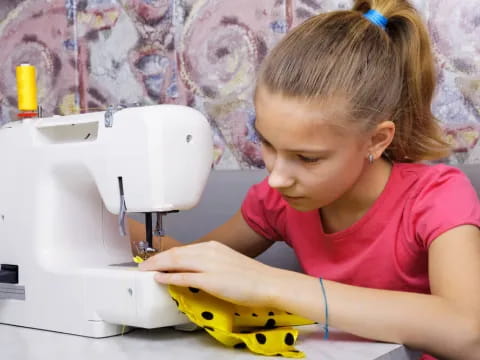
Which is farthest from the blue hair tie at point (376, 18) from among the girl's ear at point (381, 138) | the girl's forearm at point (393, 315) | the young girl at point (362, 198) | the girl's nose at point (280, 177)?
the girl's forearm at point (393, 315)

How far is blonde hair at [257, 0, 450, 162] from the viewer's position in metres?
1.07

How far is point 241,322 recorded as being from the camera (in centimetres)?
98

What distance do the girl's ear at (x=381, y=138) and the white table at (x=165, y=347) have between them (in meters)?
0.30

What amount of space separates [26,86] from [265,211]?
510 mm

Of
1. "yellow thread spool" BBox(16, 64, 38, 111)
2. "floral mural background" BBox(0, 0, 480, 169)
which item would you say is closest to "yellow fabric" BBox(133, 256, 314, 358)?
"yellow thread spool" BBox(16, 64, 38, 111)

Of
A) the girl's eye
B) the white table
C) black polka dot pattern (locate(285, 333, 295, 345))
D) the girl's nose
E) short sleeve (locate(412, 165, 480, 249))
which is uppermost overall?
the girl's eye

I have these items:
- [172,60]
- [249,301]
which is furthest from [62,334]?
[172,60]

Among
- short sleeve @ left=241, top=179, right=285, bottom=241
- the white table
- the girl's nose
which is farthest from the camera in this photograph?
short sleeve @ left=241, top=179, right=285, bottom=241

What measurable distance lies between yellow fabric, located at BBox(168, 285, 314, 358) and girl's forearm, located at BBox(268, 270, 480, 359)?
5cm

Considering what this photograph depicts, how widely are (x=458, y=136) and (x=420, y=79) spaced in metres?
0.41

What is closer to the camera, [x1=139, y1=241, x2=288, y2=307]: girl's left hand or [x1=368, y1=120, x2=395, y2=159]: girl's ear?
[x1=139, y1=241, x2=288, y2=307]: girl's left hand

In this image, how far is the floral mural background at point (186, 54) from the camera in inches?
60.3

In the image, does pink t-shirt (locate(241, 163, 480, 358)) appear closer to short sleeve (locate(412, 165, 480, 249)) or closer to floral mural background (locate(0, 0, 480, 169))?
short sleeve (locate(412, 165, 480, 249))

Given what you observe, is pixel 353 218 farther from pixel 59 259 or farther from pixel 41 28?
pixel 41 28
